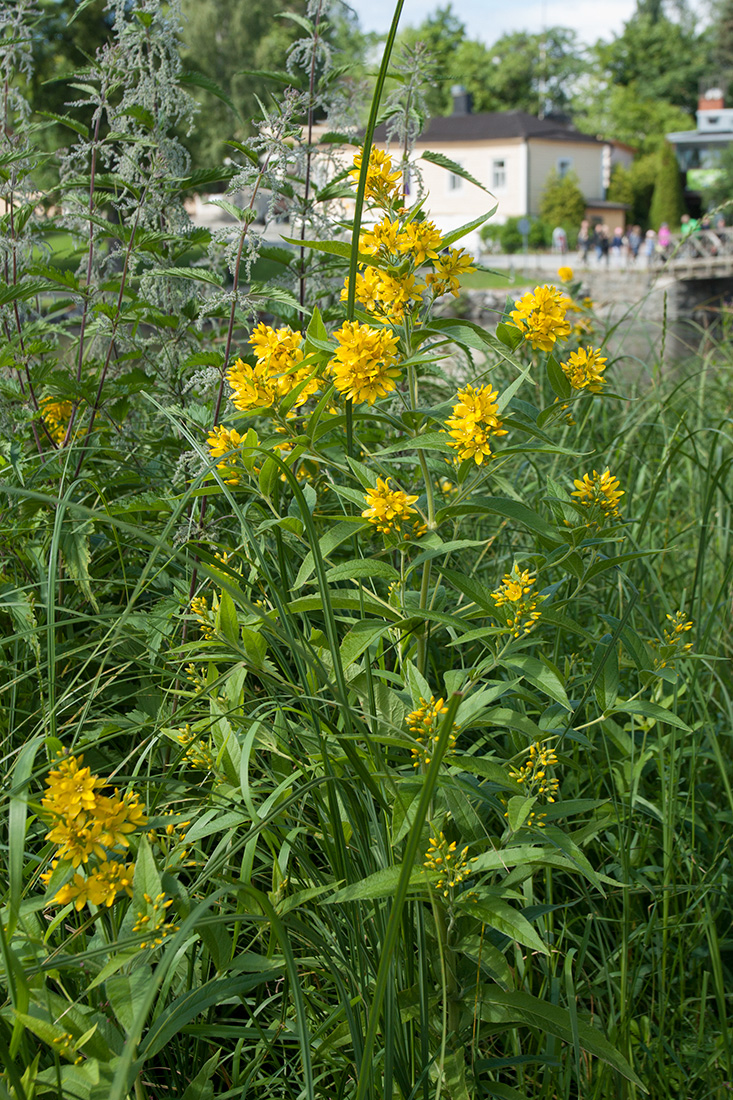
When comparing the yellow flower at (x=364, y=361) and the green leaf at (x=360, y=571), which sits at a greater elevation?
the yellow flower at (x=364, y=361)

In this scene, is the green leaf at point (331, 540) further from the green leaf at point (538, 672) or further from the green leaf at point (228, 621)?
the green leaf at point (538, 672)

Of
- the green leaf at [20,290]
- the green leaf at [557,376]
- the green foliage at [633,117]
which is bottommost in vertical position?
the green leaf at [557,376]

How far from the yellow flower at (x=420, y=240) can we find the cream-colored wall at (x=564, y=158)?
39798mm

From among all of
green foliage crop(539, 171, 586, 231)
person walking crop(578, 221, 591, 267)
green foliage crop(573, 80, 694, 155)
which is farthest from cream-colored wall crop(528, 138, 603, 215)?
green foliage crop(573, 80, 694, 155)

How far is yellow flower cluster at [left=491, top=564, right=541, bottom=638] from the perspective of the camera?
1.07 m

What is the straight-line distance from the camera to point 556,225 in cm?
3550

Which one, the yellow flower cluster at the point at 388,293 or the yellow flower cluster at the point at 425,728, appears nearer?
the yellow flower cluster at the point at 425,728

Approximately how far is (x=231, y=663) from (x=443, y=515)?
47 centimetres

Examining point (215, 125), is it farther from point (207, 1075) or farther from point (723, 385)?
point (207, 1075)

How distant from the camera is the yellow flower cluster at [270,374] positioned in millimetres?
1176

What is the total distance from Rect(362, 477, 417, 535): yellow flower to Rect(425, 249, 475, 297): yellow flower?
0.33 m

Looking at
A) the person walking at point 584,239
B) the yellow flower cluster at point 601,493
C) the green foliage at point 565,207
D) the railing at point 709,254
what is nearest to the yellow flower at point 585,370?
the yellow flower cluster at point 601,493

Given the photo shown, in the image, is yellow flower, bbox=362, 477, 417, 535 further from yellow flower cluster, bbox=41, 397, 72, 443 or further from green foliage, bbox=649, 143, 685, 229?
green foliage, bbox=649, 143, 685, 229

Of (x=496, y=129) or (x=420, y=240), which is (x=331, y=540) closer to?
(x=420, y=240)
